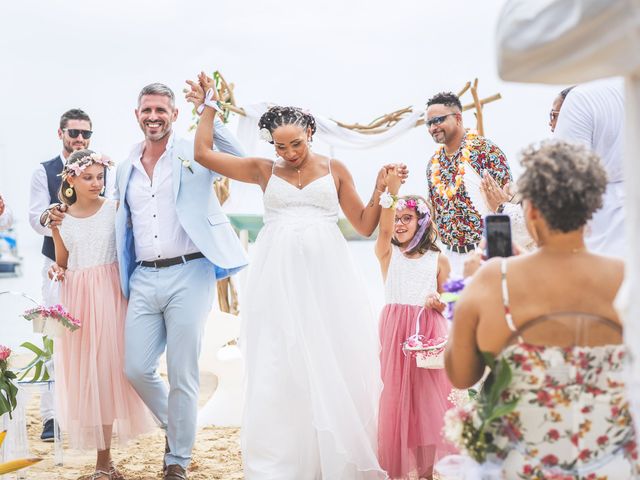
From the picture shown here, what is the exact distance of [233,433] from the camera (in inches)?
255

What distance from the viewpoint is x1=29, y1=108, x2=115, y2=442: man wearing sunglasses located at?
20.1 ft

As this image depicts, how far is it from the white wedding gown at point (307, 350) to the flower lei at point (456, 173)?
3.20 ft

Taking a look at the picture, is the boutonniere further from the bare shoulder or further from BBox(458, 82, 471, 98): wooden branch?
BBox(458, 82, 471, 98): wooden branch

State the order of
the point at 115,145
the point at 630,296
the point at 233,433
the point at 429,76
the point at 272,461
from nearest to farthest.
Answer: the point at 630,296
the point at 272,461
the point at 233,433
the point at 115,145
the point at 429,76

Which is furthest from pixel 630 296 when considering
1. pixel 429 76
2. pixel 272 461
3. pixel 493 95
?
pixel 429 76

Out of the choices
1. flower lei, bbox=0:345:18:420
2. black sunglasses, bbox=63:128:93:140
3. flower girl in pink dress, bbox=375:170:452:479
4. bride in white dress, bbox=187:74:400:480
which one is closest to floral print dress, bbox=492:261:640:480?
bride in white dress, bbox=187:74:400:480

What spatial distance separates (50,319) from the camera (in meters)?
4.84

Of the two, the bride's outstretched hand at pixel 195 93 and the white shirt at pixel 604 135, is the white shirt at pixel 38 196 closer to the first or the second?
the bride's outstretched hand at pixel 195 93

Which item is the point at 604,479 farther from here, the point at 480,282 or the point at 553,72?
the point at 553,72

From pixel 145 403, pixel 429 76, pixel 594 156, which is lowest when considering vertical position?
Result: pixel 145 403

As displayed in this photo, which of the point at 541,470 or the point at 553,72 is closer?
the point at 553,72

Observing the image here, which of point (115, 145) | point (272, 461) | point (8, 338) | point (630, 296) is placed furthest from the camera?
point (115, 145)

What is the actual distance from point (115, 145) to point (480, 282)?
644 cm

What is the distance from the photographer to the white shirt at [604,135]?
11.9ft
